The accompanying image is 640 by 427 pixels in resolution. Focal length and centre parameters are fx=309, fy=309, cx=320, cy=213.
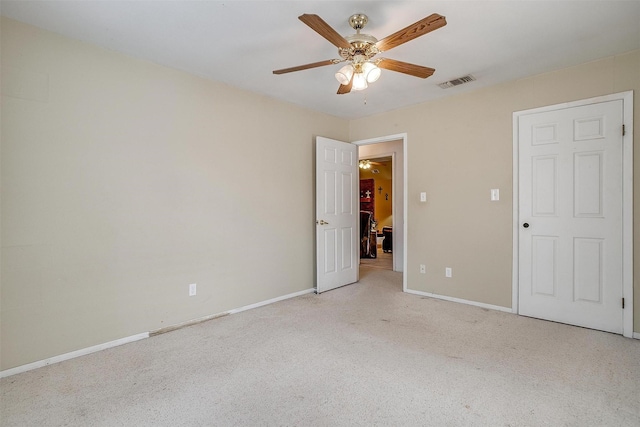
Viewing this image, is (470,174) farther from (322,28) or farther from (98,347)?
(98,347)

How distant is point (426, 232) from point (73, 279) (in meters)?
3.55

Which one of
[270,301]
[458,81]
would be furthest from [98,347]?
[458,81]

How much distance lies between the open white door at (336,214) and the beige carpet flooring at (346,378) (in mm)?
1180

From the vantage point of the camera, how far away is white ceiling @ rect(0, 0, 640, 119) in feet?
6.46

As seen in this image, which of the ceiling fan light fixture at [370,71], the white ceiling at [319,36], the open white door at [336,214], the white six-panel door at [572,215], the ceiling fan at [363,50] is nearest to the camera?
the ceiling fan at [363,50]

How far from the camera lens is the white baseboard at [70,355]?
210 centimetres

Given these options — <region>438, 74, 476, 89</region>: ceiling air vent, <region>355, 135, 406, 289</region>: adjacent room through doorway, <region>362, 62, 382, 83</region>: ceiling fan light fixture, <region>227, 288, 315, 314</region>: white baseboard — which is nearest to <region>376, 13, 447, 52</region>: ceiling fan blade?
<region>362, 62, 382, 83</region>: ceiling fan light fixture

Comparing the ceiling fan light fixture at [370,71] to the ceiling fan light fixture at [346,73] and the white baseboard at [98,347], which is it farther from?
the white baseboard at [98,347]

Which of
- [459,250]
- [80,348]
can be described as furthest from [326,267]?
[80,348]

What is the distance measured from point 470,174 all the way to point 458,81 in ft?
3.32

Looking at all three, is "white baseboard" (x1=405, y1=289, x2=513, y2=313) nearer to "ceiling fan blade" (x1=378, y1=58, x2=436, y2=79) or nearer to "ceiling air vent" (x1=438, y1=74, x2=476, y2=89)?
"ceiling air vent" (x1=438, y1=74, x2=476, y2=89)

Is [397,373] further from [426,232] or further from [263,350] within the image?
[426,232]

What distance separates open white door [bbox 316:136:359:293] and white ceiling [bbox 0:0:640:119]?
1.26 metres

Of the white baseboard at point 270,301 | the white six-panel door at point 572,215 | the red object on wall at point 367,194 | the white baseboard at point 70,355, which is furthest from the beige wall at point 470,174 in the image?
the red object on wall at point 367,194
